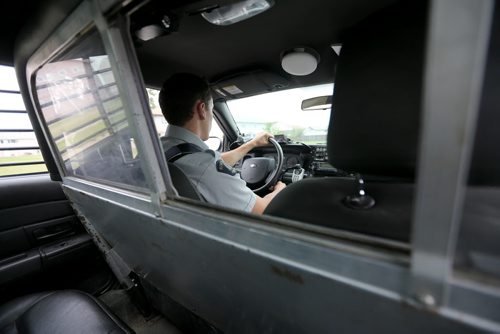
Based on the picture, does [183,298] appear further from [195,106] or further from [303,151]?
[303,151]

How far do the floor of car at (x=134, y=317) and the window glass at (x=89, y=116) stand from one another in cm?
116

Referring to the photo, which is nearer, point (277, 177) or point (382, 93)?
point (382, 93)

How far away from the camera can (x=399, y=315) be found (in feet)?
1.51

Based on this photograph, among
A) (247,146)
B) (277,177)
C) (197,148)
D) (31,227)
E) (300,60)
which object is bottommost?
(31,227)

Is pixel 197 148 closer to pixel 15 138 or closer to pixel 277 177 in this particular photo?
pixel 277 177

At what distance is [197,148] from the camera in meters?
1.40

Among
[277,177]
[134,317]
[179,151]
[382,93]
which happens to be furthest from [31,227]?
[382,93]

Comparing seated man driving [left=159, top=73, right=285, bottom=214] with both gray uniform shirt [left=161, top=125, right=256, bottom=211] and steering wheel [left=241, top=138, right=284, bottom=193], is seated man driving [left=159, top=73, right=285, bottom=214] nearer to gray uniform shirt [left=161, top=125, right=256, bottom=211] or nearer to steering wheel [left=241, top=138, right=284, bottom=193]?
gray uniform shirt [left=161, top=125, right=256, bottom=211]

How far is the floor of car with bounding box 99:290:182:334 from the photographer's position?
182 cm

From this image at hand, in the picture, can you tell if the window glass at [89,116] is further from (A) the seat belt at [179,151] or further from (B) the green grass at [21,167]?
(B) the green grass at [21,167]

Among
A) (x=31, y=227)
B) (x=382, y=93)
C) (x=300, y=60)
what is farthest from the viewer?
(x=31, y=227)

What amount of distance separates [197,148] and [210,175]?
8.2 inches

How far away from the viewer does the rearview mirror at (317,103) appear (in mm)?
1936

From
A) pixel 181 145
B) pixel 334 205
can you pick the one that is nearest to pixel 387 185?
pixel 334 205
